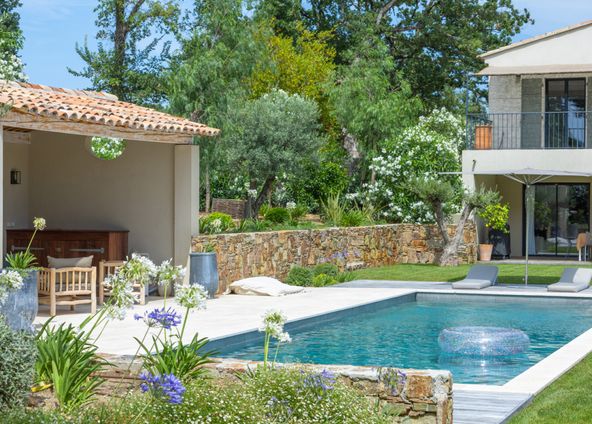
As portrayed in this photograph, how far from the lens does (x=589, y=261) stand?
2605 centimetres

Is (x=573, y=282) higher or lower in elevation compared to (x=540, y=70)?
lower

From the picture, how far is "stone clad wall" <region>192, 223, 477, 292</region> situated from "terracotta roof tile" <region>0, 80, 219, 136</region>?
2.19 m

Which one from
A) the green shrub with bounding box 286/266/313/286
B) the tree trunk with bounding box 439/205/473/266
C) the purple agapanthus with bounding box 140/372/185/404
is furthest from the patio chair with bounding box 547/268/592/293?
the purple agapanthus with bounding box 140/372/185/404

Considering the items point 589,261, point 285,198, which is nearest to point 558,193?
point 589,261

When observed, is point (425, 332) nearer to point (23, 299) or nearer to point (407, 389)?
point (23, 299)

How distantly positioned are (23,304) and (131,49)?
88.6ft

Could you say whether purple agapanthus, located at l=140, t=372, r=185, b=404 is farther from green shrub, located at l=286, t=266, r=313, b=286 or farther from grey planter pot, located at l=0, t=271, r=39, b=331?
green shrub, located at l=286, t=266, r=313, b=286

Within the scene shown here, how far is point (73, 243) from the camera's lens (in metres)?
16.7

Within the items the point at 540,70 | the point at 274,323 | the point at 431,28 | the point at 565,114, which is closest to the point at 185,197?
the point at 274,323

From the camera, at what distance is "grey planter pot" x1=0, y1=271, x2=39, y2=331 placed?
38.6 ft

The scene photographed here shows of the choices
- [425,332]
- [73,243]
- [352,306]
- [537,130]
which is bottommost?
[425,332]

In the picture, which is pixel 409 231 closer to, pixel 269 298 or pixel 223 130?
pixel 223 130

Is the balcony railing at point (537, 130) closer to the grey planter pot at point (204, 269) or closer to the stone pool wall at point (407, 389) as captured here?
the grey planter pot at point (204, 269)

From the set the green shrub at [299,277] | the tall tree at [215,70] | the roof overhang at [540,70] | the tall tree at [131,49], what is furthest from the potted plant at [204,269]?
the tall tree at [131,49]
